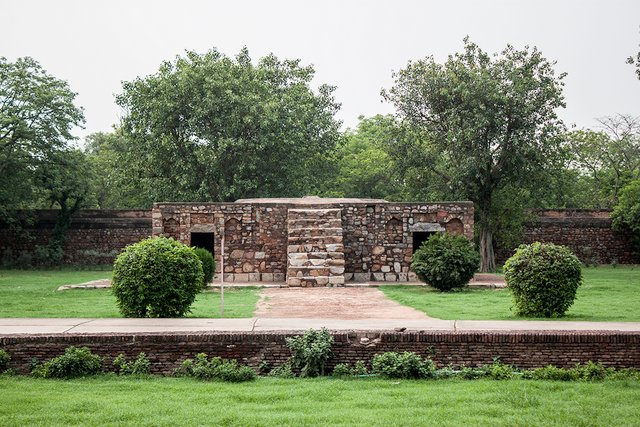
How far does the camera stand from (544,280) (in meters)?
12.5

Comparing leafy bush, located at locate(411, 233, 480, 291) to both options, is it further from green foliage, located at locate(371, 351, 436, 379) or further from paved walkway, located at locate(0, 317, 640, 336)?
green foliage, located at locate(371, 351, 436, 379)

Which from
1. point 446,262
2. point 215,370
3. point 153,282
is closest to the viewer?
point 215,370

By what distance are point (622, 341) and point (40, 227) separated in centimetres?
2836

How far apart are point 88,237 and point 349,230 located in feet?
48.3

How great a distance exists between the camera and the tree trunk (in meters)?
30.0

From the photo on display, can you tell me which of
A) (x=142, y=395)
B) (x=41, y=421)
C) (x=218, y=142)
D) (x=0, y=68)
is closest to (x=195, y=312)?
(x=142, y=395)

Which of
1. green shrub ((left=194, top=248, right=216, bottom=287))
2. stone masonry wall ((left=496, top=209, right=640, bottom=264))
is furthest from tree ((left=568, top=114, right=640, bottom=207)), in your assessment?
green shrub ((left=194, top=248, right=216, bottom=287))

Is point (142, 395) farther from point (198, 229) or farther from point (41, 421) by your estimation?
point (198, 229)

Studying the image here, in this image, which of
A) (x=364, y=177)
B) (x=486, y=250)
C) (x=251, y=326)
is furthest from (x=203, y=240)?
(x=364, y=177)

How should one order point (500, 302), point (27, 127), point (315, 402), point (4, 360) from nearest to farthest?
point (315, 402) < point (4, 360) < point (500, 302) < point (27, 127)

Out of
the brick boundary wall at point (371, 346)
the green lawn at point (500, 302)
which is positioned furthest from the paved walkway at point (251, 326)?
the green lawn at point (500, 302)

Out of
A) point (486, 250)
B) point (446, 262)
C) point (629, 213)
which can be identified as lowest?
point (446, 262)

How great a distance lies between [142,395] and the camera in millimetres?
7555

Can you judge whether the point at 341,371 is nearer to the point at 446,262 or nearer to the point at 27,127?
the point at 446,262
